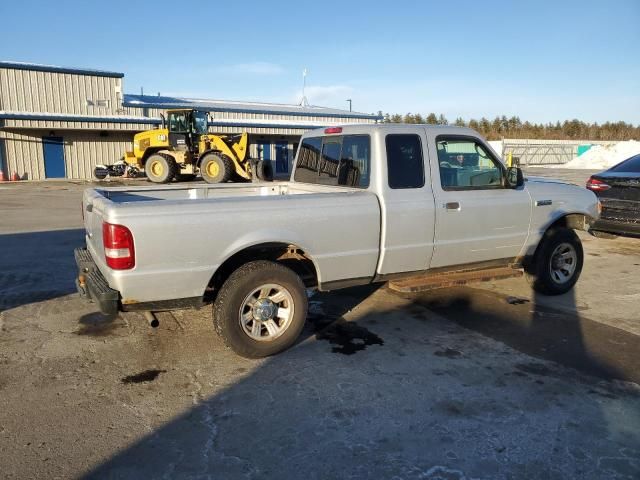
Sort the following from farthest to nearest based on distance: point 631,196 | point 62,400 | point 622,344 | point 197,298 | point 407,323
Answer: point 631,196, point 407,323, point 622,344, point 197,298, point 62,400

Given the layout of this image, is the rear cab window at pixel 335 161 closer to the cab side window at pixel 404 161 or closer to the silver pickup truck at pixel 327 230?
the silver pickup truck at pixel 327 230

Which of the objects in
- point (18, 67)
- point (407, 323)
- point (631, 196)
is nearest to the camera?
point (407, 323)

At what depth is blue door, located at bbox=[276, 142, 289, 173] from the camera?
35.4 metres

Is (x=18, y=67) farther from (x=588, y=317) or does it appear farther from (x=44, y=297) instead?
(x=588, y=317)

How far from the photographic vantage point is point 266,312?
178 inches

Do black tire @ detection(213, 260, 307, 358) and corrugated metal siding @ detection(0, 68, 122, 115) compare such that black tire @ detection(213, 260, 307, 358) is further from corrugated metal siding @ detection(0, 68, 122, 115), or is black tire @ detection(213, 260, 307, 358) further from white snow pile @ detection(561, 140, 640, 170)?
white snow pile @ detection(561, 140, 640, 170)

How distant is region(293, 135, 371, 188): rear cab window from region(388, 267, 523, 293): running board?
107 cm

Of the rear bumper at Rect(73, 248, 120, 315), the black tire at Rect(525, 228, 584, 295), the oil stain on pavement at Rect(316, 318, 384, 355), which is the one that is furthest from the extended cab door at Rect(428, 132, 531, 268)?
the rear bumper at Rect(73, 248, 120, 315)

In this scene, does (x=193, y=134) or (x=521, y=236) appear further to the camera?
(x=193, y=134)

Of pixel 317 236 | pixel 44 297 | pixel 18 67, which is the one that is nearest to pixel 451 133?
pixel 317 236

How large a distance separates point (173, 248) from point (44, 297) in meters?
3.11

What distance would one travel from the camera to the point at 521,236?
19.4ft

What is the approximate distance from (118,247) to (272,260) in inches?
56.3

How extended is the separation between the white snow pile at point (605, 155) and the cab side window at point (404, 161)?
4416 cm
